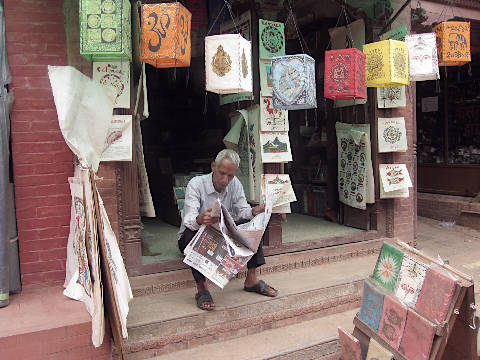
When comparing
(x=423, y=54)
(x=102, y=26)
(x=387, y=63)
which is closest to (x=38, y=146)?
(x=102, y=26)

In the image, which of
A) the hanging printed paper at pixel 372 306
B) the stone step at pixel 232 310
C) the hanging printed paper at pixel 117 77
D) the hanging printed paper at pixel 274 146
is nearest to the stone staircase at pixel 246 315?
the stone step at pixel 232 310

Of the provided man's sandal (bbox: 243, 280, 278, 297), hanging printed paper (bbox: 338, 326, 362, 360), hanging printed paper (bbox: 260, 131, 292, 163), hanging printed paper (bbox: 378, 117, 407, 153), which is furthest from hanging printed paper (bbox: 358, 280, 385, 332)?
hanging printed paper (bbox: 378, 117, 407, 153)

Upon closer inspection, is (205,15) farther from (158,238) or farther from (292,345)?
(292,345)

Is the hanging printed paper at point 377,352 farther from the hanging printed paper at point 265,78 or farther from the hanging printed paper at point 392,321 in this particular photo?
the hanging printed paper at point 265,78

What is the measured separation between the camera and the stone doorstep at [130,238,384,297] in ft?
13.1

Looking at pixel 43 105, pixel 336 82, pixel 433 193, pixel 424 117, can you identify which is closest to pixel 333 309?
pixel 336 82

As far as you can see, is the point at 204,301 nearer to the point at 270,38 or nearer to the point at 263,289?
the point at 263,289

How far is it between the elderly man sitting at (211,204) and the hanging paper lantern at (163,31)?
959 millimetres

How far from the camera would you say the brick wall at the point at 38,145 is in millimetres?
3531

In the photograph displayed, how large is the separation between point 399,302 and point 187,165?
594 cm

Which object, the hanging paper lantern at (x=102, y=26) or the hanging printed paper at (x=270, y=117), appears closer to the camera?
the hanging paper lantern at (x=102, y=26)

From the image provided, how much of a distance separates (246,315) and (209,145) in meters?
4.50

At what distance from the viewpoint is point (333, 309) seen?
161 inches

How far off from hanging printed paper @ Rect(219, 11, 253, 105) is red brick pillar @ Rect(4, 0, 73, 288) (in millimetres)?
1983
